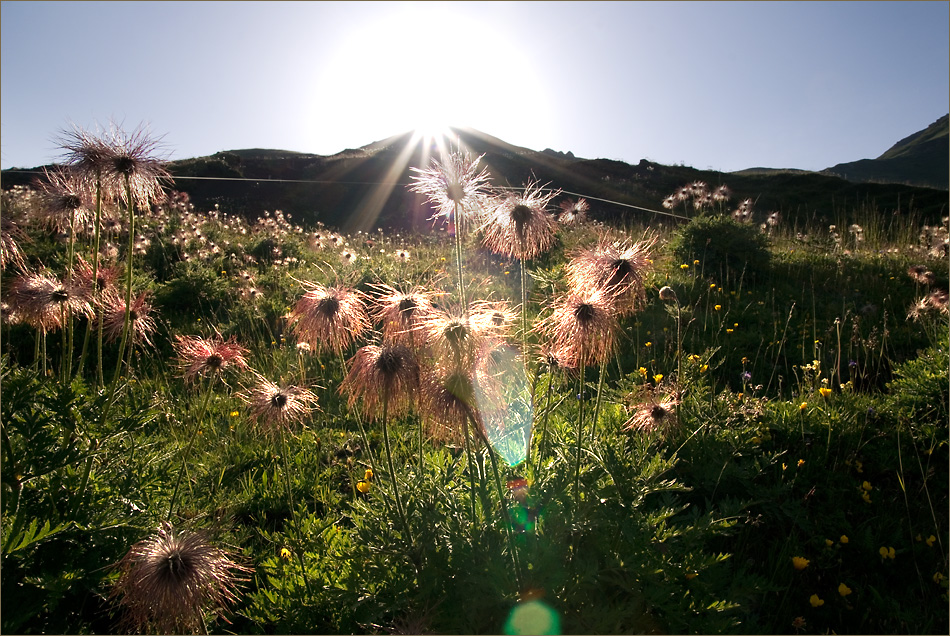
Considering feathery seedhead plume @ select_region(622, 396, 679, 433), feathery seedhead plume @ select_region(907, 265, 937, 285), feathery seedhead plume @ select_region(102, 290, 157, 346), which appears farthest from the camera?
feathery seedhead plume @ select_region(907, 265, 937, 285)

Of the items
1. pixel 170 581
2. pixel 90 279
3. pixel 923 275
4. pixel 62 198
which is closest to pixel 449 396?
pixel 170 581

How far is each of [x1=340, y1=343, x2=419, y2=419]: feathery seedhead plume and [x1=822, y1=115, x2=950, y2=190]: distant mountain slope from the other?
225 ft

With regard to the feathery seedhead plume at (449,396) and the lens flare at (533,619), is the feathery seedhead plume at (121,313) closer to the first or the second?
the feathery seedhead plume at (449,396)

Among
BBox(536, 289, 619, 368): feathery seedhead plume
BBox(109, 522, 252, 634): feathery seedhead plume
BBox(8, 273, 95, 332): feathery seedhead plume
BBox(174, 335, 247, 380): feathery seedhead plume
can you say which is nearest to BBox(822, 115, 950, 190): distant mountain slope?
BBox(536, 289, 619, 368): feathery seedhead plume

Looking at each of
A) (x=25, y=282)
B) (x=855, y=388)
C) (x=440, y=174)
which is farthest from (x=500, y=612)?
(x=855, y=388)

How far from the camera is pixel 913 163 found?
63.8 metres

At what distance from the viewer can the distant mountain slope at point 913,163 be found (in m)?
57.8

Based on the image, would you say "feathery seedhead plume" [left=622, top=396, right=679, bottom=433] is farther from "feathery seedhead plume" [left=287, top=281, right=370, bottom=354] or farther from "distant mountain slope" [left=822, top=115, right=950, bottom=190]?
"distant mountain slope" [left=822, top=115, right=950, bottom=190]

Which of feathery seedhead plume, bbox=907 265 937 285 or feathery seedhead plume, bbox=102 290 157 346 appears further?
feathery seedhead plume, bbox=907 265 937 285

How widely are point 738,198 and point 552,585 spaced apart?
35592mm

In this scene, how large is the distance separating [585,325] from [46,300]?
273 centimetres

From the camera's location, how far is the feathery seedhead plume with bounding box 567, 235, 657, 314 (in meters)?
2.29

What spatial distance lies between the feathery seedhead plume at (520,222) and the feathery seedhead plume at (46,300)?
84.8 inches

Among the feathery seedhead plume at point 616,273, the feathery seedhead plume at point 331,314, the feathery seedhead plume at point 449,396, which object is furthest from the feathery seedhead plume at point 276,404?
the feathery seedhead plume at point 616,273
